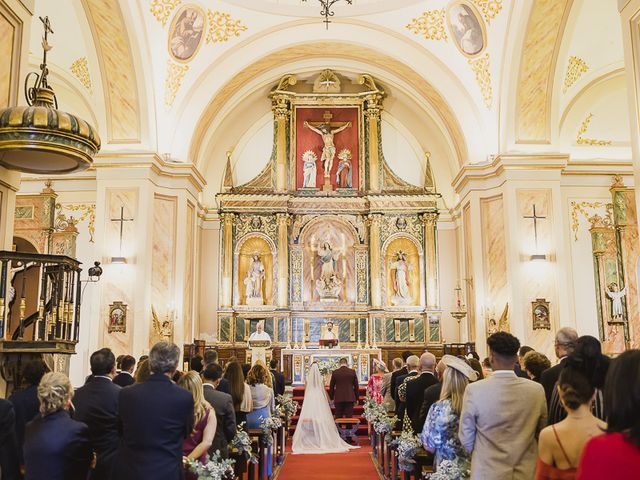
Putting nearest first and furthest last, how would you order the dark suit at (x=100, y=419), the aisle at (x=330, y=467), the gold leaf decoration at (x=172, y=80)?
the dark suit at (x=100, y=419) → the aisle at (x=330, y=467) → the gold leaf decoration at (x=172, y=80)

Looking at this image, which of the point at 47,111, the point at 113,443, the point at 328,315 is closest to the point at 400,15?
the point at 328,315

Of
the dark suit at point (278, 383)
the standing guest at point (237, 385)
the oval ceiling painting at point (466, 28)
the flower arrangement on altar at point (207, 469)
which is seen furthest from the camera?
the oval ceiling painting at point (466, 28)

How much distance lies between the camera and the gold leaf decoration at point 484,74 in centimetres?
1488

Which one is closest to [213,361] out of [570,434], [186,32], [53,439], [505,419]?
[53,439]

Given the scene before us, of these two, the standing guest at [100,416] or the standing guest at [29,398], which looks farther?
the standing guest at [29,398]

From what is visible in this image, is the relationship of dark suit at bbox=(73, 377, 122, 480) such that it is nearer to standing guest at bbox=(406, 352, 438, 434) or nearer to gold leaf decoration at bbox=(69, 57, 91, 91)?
standing guest at bbox=(406, 352, 438, 434)

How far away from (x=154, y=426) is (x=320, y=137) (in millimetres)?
16114

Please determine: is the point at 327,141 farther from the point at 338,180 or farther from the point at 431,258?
the point at 431,258

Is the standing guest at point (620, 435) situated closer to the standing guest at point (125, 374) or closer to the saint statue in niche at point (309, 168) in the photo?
the standing guest at point (125, 374)

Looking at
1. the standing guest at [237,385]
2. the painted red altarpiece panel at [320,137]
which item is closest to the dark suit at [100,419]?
the standing guest at [237,385]

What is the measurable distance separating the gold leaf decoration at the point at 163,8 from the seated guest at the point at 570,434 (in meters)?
12.9

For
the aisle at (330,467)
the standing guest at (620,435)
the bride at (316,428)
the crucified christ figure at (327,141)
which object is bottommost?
the aisle at (330,467)

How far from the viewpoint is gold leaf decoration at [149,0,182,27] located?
14055 millimetres

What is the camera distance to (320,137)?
64.2 ft
